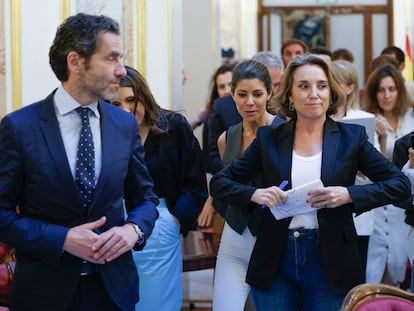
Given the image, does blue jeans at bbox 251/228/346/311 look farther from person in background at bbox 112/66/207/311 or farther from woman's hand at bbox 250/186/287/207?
person in background at bbox 112/66/207/311

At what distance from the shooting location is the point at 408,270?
6.49 meters

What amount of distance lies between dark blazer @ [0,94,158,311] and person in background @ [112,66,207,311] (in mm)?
1066

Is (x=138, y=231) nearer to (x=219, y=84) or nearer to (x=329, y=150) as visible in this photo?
(x=329, y=150)

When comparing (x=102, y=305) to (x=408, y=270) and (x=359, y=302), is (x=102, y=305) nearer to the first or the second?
(x=359, y=302)

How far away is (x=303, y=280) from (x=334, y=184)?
0.43 metres

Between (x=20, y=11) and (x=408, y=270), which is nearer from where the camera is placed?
(x=20, y=11)

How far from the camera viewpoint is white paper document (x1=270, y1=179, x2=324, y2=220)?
3.49 m

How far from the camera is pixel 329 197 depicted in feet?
11.5

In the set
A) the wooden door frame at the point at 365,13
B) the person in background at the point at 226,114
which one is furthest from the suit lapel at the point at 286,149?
the wooden door frame at the point at 365,13

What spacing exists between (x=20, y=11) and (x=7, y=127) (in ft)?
6.13

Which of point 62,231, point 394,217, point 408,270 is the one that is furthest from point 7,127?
point 408,270

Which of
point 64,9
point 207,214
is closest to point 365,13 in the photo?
point 207,214

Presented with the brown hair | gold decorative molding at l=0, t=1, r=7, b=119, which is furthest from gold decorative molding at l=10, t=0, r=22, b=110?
the brown hair

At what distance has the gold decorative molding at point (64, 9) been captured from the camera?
5.00 meters
